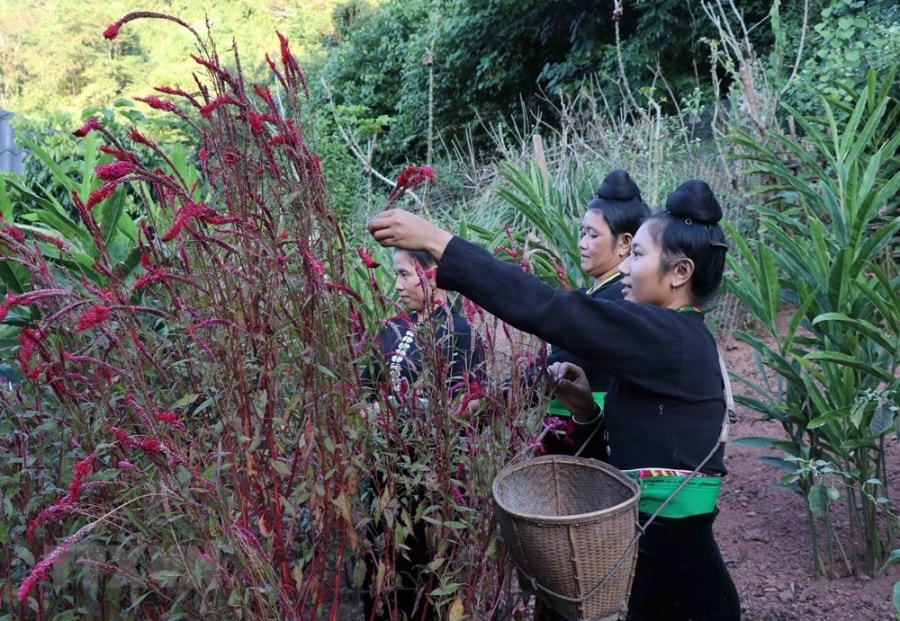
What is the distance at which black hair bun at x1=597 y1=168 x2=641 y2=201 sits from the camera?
2695 millimetres

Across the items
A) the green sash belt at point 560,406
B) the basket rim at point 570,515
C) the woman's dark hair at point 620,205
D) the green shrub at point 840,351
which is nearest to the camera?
the basket rim at point 570,515

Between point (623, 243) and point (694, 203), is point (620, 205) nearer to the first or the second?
point (623, 243)

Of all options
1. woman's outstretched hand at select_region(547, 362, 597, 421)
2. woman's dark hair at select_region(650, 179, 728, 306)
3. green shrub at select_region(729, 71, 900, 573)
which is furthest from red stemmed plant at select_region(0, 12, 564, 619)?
green shrub at select_region(729, 71, 900, 573)

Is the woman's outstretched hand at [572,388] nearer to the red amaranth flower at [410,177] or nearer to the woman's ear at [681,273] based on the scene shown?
the woman's ear at [681,273]

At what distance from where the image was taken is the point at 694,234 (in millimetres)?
2098

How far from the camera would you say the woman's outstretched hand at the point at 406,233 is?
5.51 feet

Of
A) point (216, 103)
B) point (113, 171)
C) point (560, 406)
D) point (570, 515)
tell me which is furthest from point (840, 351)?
point (113, 171)

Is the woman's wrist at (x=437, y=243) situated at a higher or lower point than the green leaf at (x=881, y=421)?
higher

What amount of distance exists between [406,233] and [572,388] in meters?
0.73

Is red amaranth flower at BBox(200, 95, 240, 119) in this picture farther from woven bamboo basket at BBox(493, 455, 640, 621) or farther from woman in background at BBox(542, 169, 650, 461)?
woman in background at BBox(542, 169, 650, 461)

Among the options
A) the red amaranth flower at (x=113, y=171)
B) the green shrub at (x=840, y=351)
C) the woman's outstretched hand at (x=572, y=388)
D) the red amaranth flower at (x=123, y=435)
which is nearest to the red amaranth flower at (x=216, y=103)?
the red amaranth flower at (x=113, y=171)

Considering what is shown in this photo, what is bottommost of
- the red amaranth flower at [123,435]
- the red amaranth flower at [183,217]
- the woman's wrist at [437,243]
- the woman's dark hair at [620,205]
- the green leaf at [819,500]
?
the green leaf at [819,500]

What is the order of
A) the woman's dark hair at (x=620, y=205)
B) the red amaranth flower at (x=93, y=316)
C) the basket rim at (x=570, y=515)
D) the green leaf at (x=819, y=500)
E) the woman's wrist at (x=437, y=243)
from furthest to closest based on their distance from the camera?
the green leaf at (x=819, y=500)
the woman's dark hair at (x=620, y=205)
the woman's wrist at (x=437, y=243)
the basket rim at (x=570, y=515)
the red amaranth flower at (x=93, y=316)

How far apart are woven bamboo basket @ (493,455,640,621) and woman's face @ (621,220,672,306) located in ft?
1.46
